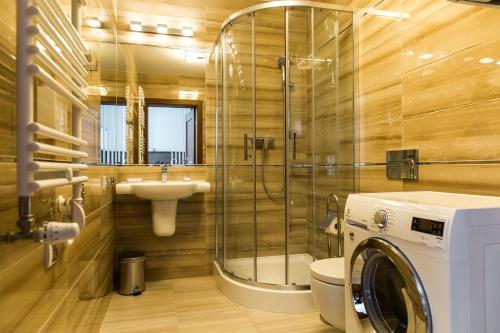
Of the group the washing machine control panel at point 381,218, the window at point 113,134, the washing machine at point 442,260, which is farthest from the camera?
the window at point 113,134

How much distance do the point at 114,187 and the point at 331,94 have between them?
201 centimetres

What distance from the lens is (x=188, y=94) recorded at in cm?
303

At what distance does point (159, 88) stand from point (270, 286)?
1.99 metres

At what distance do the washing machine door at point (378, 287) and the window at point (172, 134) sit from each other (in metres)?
1.94

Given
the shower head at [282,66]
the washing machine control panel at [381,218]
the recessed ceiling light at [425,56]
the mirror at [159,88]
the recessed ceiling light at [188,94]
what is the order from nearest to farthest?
the washing machine control panel at [381,218], the recessed ceiling light at [425,56], the shower head at [282,66], the mirror at [159,88], the recessed ceiling light at [188,94]

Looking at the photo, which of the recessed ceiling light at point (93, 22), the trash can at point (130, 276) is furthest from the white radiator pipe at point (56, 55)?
the trash can at point (130, 276)

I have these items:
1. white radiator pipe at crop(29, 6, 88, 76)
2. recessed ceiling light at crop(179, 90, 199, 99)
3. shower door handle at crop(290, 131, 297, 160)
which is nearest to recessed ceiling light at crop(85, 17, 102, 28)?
white radiator pipe at crop(29, 6, 88, 76)

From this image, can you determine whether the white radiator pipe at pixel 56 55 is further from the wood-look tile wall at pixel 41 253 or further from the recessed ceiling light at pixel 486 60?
the recessed ceiling light at pixel 486 60

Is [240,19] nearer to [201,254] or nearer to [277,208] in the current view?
[277,208]

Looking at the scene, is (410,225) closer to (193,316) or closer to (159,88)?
(193,316)

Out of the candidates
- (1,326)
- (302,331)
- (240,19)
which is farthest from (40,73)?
(240,19)

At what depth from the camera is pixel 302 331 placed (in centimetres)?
204

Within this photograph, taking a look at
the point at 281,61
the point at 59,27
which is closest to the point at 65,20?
the point at 59,27

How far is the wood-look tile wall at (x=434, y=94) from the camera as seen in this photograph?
1.52 meters
